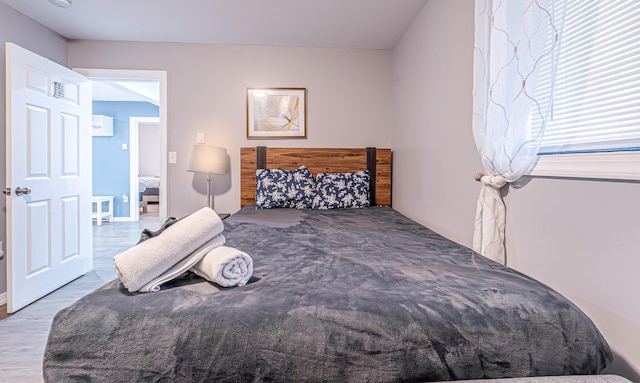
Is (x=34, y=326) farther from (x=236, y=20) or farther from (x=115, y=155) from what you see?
(x=115, y=155)

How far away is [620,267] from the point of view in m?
1.03

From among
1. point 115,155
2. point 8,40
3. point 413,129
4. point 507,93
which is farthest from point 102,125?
point 507,93

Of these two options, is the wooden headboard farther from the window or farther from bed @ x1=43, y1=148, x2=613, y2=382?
bed @ x1=43, y1=148, x2=613, y2=382

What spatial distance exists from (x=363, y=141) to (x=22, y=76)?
290cm

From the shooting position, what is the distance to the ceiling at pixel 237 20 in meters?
2.65

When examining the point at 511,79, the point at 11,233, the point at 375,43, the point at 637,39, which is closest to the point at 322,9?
the point at 375,43

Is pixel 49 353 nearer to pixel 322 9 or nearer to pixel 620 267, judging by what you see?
pixel 620 267

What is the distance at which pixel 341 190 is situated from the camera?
325cm

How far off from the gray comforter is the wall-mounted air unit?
6626 mm

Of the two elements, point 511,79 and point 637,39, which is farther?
point 511,79

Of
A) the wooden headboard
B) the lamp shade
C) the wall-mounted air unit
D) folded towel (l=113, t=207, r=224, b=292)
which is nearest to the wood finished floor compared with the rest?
folded towel (l=113, t=207, r=224, b=292)

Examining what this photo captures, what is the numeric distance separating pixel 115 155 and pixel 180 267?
6.69 meters

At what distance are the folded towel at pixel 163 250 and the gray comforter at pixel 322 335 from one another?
2.5 inches

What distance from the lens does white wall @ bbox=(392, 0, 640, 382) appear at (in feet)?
3.41
